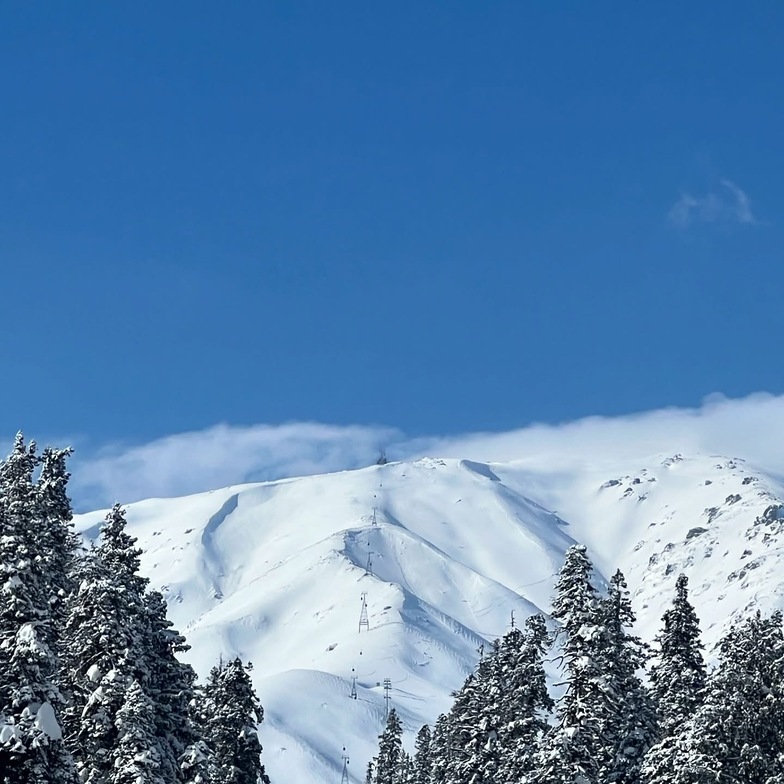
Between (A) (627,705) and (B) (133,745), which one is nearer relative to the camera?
(B) (133,745)

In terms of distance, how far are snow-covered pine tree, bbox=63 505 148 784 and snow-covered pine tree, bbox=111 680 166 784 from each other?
16.1 inches

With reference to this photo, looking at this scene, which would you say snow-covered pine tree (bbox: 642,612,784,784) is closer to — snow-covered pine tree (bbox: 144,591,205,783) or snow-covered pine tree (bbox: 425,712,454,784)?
snow-covered pine tree (bbox: 144,591,205,783)

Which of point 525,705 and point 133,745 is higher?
point 525,705

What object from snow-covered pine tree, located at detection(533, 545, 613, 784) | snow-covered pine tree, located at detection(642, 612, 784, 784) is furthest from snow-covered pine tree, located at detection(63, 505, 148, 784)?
snow-covered pine tree, located at detection(642, 612, 784, 784)

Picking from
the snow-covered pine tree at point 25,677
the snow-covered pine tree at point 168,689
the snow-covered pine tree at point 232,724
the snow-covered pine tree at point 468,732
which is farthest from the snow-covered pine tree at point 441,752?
the snow-covered pine tree at point 25,677

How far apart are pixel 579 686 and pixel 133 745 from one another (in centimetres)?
1236

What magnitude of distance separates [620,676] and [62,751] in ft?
58.0

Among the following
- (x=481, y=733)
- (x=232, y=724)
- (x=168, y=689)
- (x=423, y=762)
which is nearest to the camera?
(x=168, y=689)

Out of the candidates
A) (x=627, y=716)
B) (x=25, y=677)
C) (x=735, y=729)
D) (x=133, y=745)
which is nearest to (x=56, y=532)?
(x=133, y=745)

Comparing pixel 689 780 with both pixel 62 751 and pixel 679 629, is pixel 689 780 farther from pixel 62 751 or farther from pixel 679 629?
pixel 62 751

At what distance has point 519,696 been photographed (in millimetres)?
48844

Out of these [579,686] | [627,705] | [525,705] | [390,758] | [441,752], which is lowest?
[579,686]

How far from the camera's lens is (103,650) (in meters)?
39.1

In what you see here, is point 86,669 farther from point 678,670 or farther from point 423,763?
point 423,763
